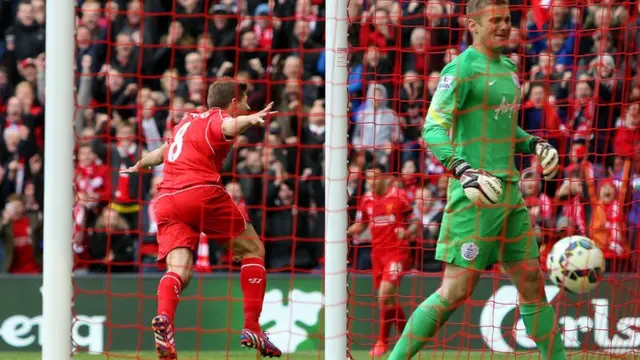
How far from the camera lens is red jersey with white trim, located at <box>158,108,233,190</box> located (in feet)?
22.1

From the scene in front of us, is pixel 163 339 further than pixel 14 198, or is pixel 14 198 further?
pixel 14 198

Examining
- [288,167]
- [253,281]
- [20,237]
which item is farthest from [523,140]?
[20,237]

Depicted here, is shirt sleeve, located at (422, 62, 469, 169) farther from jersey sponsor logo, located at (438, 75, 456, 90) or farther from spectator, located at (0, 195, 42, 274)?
spectator, located at (0, 195, 42, 274)

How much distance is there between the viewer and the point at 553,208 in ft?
32.4

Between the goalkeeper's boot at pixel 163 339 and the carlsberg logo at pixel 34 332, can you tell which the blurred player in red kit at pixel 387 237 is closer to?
the carlsberg logo at pixel 34 332

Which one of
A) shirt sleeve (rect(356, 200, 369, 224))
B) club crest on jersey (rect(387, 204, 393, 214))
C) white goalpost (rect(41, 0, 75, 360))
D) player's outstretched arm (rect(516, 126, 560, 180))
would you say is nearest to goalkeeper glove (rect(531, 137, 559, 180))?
player's outstretched arm (rect(516, 126, 560, 180))

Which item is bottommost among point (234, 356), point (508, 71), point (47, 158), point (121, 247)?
point (234, 356)

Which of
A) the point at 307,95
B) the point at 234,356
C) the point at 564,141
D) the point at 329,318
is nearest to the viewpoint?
the point at 329,318

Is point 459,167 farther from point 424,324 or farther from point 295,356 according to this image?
point 295,356

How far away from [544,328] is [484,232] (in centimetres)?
61

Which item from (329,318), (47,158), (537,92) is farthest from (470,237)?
(537,92)

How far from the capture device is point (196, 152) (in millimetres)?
6750

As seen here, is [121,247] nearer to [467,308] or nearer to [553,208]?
[467,308]

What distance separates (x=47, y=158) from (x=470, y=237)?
2.04 m
